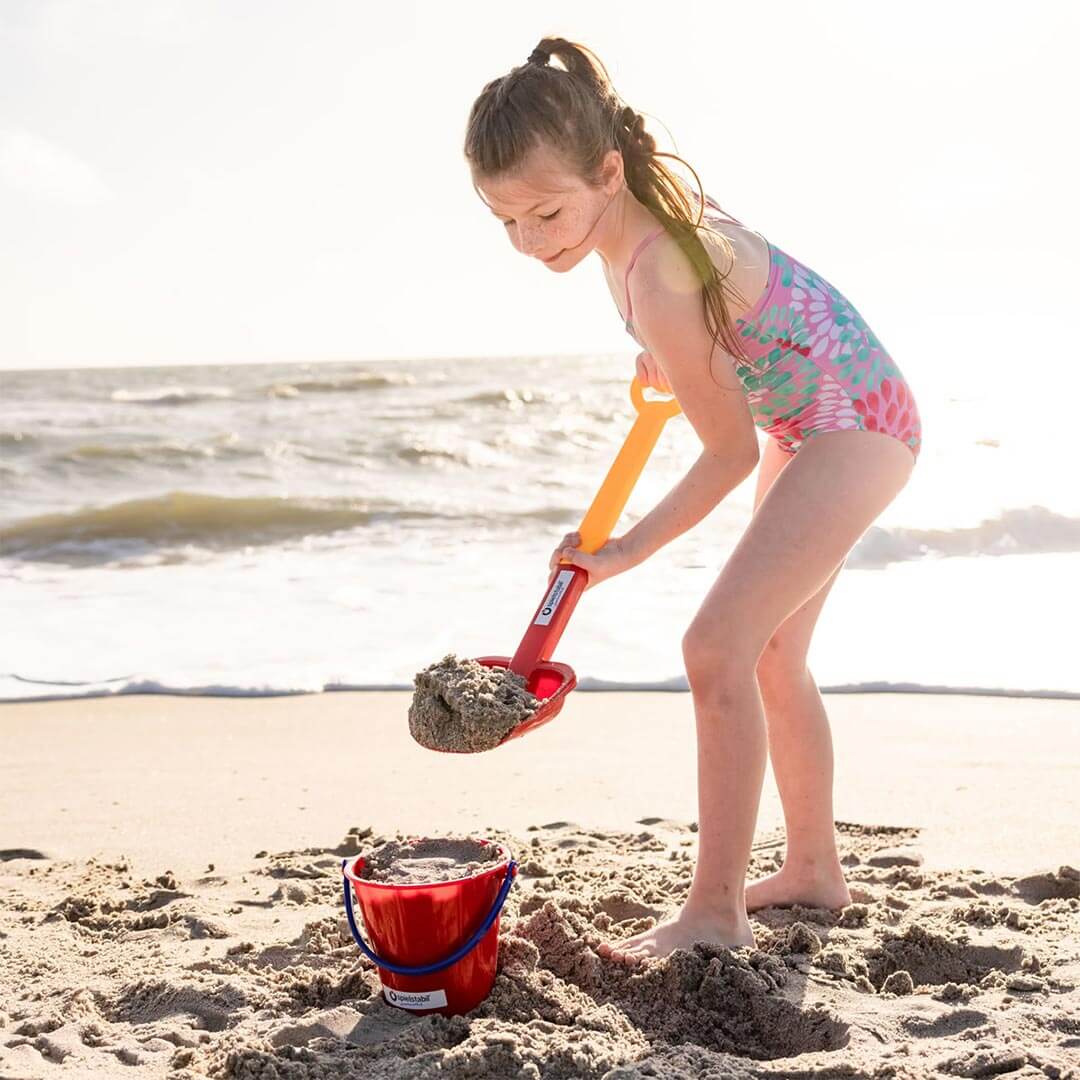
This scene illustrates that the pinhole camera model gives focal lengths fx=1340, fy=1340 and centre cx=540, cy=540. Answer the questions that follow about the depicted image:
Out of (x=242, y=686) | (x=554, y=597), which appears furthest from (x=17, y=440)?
(x=554, y=597)

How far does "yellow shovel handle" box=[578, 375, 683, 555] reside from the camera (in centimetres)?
237

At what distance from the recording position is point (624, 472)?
242cm

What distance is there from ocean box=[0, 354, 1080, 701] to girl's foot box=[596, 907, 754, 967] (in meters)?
2.18

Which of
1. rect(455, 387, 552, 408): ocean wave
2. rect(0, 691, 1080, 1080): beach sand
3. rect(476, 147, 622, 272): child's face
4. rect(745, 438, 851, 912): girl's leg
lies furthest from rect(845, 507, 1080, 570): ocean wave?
rect(455, 387, 552, 408): ocean wave

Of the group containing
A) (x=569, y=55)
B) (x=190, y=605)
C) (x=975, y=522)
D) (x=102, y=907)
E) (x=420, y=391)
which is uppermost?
(x=420, y=391)

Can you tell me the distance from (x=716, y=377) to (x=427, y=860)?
35.8 inches

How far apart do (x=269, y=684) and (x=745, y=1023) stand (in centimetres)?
280

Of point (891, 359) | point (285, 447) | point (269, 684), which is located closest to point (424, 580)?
point (269, 684)

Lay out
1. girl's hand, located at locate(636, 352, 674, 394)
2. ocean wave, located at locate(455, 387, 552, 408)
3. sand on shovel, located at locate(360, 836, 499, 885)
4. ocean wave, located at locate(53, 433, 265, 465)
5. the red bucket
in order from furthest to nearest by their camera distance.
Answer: ocean wave, located at locate(455, 387, 552, 408) → ocean wave, located at locate(53, 433, 265, 465) → girl's hand, located at locate(636, 352, 674, 394) → sand on shovel, located at locate(360, 836, 499, 885) → the red bucket

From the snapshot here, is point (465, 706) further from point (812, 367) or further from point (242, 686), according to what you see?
point (242, 686)

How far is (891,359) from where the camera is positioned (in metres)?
2.40

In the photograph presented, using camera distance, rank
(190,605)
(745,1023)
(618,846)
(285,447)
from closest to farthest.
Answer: (745,1023) → (618,846) → (190,605) → (285,447)

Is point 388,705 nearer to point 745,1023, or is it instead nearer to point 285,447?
point 745,1023

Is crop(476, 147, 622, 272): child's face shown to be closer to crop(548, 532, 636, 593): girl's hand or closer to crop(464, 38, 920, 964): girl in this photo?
crop(464, 38, 920, 964): girl
